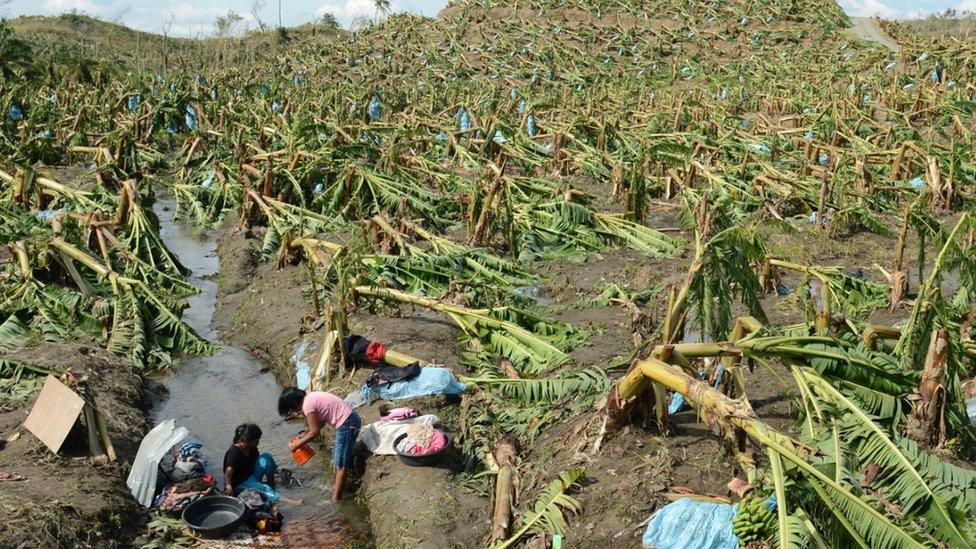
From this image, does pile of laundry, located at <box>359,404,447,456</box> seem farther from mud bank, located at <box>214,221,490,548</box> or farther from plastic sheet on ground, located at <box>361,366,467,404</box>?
plastic sheet on ground, located at <box>361,366,467,404</box>

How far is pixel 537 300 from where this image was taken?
1073 centimetres

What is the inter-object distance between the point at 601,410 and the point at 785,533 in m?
2.24

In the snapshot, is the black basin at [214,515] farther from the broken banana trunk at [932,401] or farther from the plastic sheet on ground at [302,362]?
the broken banana trunk at [932,401]

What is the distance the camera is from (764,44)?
36656 mm

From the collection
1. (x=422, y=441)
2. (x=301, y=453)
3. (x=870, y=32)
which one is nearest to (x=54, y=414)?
(x=301, y=453)

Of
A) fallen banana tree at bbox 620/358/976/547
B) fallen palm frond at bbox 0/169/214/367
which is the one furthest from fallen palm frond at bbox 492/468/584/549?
fallen palm frond at bbox 0/169/214/367

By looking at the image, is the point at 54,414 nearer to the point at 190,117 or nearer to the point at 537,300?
the point at 537,300

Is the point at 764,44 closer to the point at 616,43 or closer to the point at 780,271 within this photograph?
the point at 616,43

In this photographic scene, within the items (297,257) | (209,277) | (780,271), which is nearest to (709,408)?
(780,271)

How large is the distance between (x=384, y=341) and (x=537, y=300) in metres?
2.52

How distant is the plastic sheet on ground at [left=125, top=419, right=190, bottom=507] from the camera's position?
6387 millimetres

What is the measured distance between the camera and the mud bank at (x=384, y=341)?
20.1 feet

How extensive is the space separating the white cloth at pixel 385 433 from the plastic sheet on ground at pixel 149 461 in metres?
1.44

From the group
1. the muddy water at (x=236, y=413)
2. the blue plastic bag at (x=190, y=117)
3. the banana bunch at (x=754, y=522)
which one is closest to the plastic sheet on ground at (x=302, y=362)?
the muddy water at (x=236, y=413)
